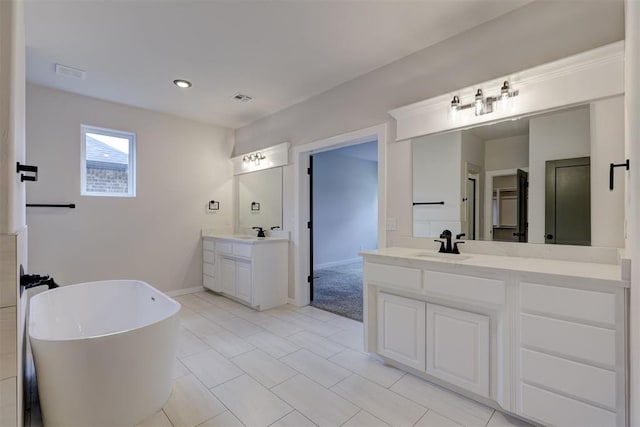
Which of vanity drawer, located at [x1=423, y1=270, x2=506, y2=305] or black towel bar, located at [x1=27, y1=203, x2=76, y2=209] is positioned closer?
vanity drawer, located at [x1=423, y1=270, x2=506, y2=305]

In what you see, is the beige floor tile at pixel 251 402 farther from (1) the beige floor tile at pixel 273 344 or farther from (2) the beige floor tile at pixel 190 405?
(1) the beige floor tile at pixel 273 344

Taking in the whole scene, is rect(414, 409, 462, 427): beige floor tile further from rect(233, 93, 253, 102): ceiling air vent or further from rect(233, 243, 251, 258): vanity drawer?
rect(233, 93, 253, 102): ceiling air vent

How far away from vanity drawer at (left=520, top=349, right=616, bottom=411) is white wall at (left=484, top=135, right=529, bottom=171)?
1.28 m

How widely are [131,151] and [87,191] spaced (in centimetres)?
75

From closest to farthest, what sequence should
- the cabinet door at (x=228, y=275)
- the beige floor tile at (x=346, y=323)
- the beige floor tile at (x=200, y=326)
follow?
the beige floor tile at (x=200, y=326)
the beige floor tile at (x=346, y=323)
the cabinet door at (x=228, y=275)

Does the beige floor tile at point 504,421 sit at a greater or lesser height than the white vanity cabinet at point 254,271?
lesser

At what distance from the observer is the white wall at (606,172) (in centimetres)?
171

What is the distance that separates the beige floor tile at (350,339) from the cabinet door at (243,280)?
130cm

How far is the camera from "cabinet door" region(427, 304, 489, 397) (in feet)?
5.86

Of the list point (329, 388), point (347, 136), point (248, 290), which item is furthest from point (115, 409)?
point (347, 136)

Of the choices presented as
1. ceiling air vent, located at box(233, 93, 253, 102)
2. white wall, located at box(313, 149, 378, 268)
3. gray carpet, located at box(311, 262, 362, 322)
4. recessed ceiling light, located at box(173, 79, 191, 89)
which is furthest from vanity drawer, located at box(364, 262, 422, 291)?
white wall, located at box(313, 149, 378, 268)

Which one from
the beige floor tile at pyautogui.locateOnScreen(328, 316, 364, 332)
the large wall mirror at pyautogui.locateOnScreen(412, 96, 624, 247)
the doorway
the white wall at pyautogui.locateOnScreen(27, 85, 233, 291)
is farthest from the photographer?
the doorway

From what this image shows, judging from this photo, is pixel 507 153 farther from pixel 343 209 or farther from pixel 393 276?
pixel 343 209

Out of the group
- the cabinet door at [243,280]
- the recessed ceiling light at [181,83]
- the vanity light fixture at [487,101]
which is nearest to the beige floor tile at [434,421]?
the vanity light fixture at [487,101]
